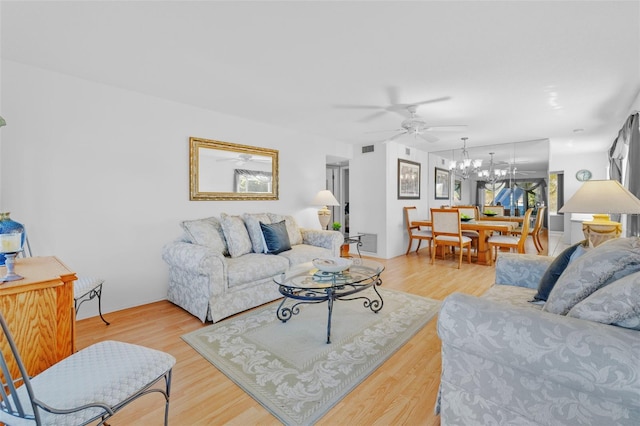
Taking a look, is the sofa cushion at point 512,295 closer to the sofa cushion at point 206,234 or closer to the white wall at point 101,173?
the sofa cushion at point 206,234

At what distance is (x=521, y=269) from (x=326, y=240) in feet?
7.42

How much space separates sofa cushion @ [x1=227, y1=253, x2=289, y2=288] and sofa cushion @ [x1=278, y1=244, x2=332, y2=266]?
0.36 ft

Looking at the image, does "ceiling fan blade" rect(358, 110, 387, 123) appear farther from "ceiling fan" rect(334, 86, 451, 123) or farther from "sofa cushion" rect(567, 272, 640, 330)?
"sofa cushion" rect(567, 272, 640, 330)

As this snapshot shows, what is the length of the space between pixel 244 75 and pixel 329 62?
2.71ft

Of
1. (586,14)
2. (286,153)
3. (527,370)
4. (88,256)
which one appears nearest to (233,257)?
(88,256)

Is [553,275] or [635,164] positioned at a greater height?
[635,164]

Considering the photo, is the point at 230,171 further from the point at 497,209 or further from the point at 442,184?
the point at 497,209

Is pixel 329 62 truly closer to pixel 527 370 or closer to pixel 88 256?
pixel 527 370

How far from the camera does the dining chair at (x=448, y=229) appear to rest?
16.1 feet

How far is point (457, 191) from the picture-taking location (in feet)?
21.6

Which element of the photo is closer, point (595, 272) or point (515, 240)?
point (595, 272)

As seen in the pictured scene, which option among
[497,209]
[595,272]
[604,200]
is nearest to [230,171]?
[595,272]

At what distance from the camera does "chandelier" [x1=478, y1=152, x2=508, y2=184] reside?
19.0 ft

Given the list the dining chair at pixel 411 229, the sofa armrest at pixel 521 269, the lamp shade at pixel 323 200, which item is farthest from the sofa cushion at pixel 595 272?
the dining chair at pixel 411 229
